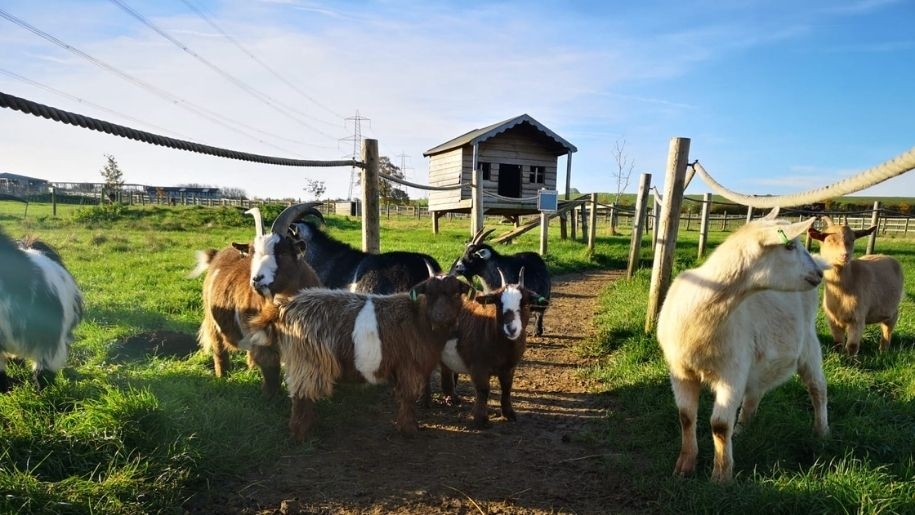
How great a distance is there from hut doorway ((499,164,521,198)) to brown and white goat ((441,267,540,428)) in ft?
54.7

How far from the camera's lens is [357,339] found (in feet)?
14.0

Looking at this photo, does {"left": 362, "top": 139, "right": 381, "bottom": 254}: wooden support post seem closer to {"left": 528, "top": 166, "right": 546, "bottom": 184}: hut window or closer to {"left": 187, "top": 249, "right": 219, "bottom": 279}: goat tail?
{"left": 187, "top": 249, "right": 219, "bottom": 279}: goat tail

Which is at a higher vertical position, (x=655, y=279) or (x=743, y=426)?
(x=655, y=279)

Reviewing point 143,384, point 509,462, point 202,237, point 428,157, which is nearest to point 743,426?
point 509,462

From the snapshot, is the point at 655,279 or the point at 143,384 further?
the point at 655,279

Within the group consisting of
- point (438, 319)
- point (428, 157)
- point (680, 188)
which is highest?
point (428, 157)

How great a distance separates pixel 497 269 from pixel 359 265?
2017mm

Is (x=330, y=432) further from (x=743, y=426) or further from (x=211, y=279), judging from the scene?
(x=743, y=426)

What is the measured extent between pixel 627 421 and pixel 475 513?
1798 mm

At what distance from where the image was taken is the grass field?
9.86ft

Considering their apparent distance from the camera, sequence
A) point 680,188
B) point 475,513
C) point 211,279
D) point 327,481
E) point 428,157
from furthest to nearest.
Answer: point 428,157 < point 680,188 < point 211,279 < point 327,481 < point 475,513

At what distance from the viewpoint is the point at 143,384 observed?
438cm

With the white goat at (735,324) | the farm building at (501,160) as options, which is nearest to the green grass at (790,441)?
the white goat at (735,324)

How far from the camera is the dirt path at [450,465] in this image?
3320mm
